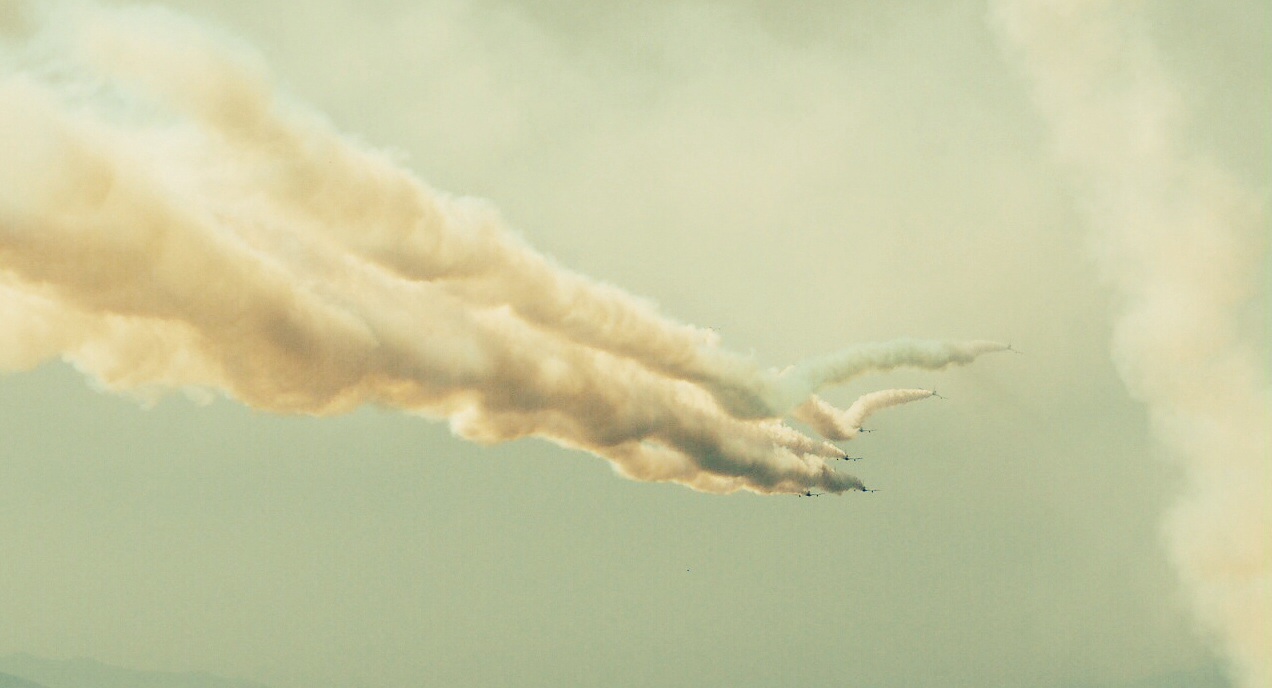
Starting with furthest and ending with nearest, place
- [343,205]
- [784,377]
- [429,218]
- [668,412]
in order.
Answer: [784,377], [668,412], [429,218], [343,205]

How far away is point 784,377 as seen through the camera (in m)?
63.1

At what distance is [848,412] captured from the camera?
74188 millimetres

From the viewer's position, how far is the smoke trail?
7031cm

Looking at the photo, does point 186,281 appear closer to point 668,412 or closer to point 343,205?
point 343,205

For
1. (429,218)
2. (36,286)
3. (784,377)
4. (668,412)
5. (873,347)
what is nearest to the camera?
(36,286)

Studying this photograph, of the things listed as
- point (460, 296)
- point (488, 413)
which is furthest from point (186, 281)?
point (488, 413)

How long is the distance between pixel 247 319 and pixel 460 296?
41.4 feet

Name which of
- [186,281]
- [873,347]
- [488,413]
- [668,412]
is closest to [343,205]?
[186,281]

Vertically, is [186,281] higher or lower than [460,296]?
lower

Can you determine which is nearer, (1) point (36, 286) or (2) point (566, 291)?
(1) point (36, 286)

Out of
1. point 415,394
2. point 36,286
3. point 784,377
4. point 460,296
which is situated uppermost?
point 784,377

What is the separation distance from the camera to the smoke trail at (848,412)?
7031cm

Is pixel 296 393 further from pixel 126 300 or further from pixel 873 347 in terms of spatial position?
pixel 873 347

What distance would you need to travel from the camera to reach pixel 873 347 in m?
70.7
